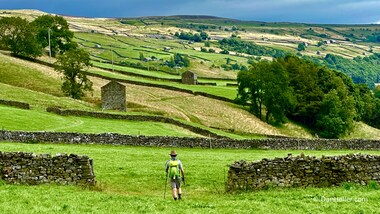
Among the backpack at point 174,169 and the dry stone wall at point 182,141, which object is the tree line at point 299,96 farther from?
the backpack at point 174,169

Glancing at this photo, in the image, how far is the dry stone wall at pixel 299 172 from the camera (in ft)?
67.2

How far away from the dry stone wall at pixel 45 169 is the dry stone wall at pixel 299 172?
633 centimetres

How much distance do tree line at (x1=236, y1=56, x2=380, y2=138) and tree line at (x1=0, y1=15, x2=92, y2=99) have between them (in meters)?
32.1

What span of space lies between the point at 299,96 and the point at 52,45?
Result: 5714 cm

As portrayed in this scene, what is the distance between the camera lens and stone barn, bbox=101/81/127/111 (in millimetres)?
67125

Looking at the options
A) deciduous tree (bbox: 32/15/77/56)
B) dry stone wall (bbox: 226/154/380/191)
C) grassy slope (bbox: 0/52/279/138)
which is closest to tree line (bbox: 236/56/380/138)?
grassy slope (bbox: 0/52/279/138)

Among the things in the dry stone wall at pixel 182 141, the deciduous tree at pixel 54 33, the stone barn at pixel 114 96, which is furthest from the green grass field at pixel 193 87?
the dry stone wall at pixel 182 141

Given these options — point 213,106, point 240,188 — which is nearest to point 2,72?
point 213,106

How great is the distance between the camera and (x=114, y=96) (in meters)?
67.3

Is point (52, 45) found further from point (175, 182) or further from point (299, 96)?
point (175, 182)

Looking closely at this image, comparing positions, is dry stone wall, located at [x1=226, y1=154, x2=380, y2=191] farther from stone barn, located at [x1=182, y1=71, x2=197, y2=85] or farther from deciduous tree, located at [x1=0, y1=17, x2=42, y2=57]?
stone barn, located at [x1=182, y1=71, x2=197, y2=85]

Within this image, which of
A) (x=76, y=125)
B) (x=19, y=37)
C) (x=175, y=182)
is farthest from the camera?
(x=19, y=37)

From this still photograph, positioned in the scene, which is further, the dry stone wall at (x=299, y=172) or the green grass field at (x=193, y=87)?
the green grass field at (x=193, y=87)

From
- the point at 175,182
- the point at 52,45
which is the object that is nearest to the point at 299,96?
the point at 52,45
